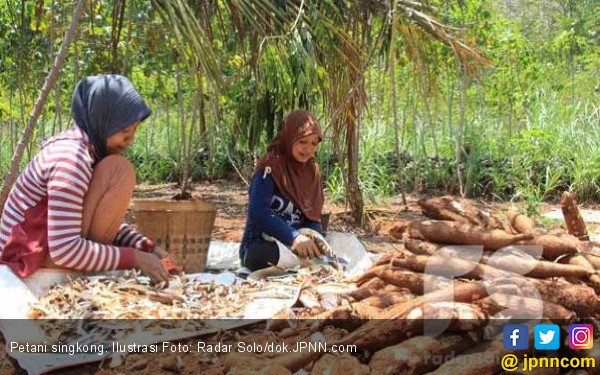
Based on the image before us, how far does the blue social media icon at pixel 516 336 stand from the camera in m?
1.81

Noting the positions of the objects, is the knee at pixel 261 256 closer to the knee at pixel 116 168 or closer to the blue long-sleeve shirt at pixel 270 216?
the blue long-sleeve shirt at pixel 270 216

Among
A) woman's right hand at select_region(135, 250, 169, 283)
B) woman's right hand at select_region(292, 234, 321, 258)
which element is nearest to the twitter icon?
woman's right hand at select_region(135, 250, 169, 283)

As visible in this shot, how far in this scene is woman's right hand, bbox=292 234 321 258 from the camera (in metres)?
3.02

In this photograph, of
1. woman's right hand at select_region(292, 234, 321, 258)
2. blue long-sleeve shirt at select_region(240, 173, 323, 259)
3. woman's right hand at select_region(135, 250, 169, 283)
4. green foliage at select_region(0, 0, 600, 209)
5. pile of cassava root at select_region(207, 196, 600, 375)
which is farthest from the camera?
green foliage at select_region(0, 0, 600, 209)

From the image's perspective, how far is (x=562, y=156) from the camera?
7.32 metres

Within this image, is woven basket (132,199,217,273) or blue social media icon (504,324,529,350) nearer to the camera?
blue social media icon (504,324,529,350)

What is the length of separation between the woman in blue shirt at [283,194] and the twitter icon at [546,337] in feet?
4.89

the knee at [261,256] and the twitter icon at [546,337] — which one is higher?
the twitter icon at [546,337]

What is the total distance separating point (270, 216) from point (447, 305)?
4.93 feet

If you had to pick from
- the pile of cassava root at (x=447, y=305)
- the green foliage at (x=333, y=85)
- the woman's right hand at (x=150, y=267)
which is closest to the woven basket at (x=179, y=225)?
the green foliage at (x=333, y=85)

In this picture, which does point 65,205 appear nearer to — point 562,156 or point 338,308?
point 338,308

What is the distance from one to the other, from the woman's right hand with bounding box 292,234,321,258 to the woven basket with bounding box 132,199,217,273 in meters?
0.57

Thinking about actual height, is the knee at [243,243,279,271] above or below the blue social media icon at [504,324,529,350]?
below

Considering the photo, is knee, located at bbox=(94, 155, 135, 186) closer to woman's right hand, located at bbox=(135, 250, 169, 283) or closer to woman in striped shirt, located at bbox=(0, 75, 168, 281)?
woman in striped shirt, located at bbox=(0, 75, 168, 281)
